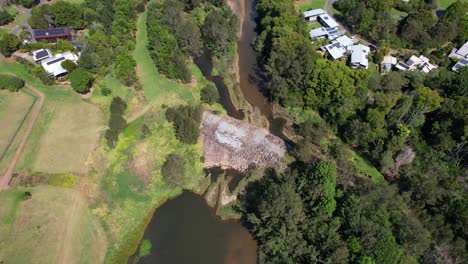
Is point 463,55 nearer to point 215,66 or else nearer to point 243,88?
point 243,88

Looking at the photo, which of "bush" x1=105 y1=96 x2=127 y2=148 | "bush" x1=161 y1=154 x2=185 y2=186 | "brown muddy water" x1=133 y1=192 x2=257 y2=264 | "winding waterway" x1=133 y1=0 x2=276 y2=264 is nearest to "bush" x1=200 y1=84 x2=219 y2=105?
"bush" x1=161 y1=154 x2=185 y2=186

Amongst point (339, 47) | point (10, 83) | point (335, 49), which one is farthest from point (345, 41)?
point (10, 83)

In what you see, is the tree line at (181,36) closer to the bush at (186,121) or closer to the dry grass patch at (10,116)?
the bush at (186,121)

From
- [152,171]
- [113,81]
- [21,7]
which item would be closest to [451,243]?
[152,171]

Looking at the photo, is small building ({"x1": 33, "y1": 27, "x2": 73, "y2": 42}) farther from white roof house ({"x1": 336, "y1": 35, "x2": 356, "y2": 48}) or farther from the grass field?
white roof house ({"x1": 336, "y1": 35, "x2": 356, "y2": 48})

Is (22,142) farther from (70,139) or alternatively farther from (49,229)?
(49,229)
